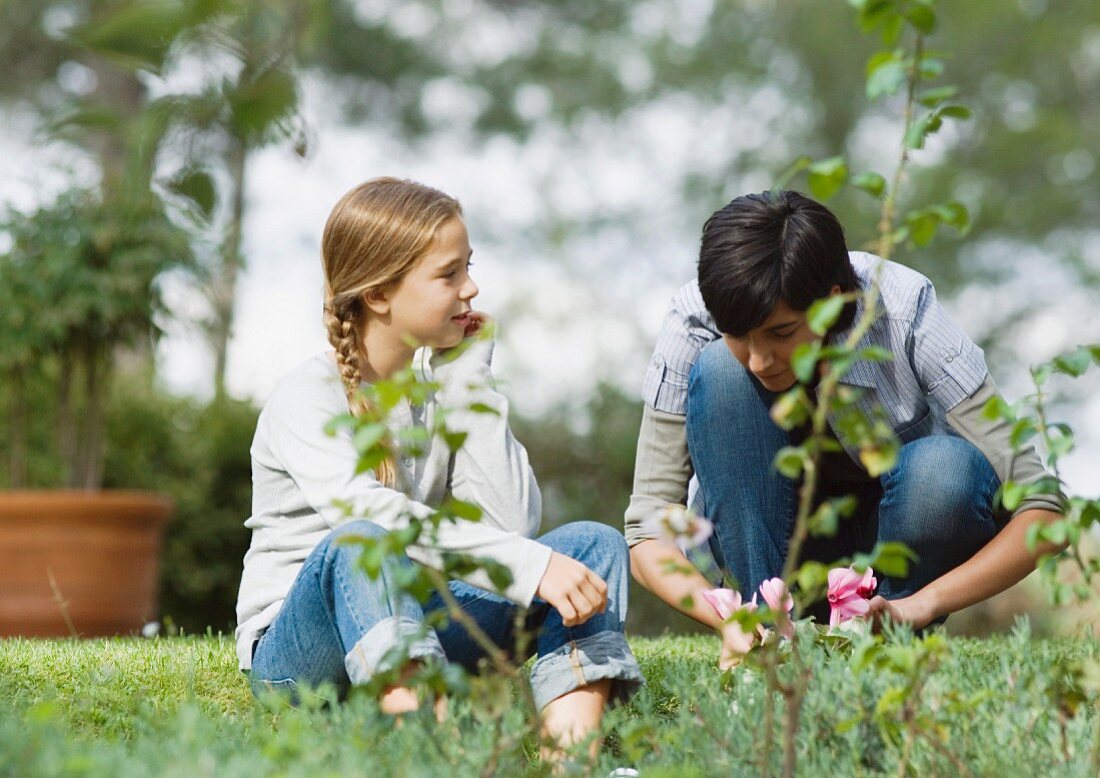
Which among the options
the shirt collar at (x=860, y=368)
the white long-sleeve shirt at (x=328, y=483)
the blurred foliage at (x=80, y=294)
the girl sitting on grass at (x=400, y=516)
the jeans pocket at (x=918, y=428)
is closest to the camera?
the girl sitting on grass at (x=400, y=516)

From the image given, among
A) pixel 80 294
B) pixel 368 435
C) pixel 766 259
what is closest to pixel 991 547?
pixel 766 259

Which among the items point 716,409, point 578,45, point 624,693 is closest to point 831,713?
point 624,693

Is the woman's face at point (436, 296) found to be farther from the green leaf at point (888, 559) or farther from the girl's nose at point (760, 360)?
the green leaf at point (888, 559)

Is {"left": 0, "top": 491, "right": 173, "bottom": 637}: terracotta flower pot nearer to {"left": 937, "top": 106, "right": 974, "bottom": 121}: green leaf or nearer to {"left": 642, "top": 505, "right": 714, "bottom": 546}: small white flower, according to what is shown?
{"left": 642, "top": 505, "right": 714, "bottom": 546}: small white flower

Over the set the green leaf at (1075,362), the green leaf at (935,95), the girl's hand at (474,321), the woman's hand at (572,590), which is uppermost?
the green leaf at (935,95)

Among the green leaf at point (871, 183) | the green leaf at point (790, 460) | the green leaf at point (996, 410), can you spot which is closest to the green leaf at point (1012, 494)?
the green leaf at point (996, 410)

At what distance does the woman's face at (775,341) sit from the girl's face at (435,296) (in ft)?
1.81

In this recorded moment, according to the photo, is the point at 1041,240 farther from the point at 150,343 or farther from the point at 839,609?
the point at 839,609

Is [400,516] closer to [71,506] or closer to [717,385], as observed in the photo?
[717,385]

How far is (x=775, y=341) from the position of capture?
8.29 ft

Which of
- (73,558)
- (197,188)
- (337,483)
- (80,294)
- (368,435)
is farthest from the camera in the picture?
(80,294)

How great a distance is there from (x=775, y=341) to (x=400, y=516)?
0.99m

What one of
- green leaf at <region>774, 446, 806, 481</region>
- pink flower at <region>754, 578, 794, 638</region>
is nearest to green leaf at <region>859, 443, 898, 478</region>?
green leaf at <region>774, 446, 806, 481</region>

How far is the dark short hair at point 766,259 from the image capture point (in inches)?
97.2
